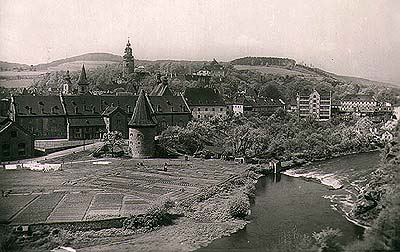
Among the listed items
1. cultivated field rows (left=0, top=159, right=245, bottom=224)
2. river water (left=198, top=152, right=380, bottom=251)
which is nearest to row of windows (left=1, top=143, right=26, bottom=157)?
cultivated field rows (left=0, top=159, right=245, bottom=224)

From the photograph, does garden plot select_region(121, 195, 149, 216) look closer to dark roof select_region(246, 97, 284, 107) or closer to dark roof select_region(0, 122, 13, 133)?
dark roof select_region(0, 122, 13, 133)

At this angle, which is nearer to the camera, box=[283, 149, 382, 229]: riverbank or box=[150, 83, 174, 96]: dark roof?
box=[283, 149, 382, 229]: riverbank

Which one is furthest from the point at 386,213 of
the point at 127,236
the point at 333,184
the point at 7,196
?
the point at 7,196

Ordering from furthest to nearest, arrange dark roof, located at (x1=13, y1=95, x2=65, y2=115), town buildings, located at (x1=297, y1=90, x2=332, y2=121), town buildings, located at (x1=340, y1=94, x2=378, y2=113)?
town buildings, located at (x1=297, y1=90, x2=332, y2=121)
town buildings, located at (x1=340, y1=94, x2=378, y2=113)
dark roof, located at (x1=13, y1=95, x2=65, y2=115)

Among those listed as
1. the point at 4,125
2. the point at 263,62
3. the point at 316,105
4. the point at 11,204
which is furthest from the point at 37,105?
the point at 316,105

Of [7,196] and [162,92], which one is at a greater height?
[162,92]

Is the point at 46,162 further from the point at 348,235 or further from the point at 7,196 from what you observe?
the point at 348,235

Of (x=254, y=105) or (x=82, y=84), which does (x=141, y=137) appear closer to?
(x=82, y=84)
